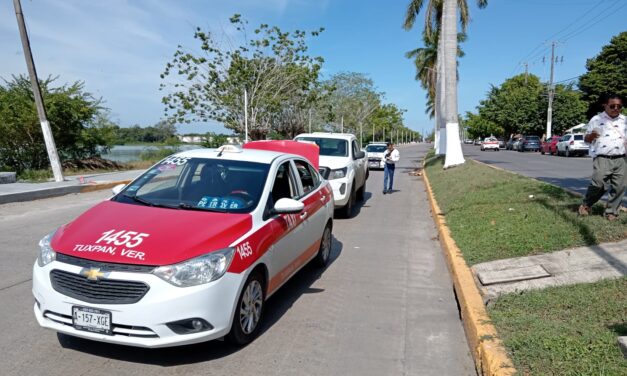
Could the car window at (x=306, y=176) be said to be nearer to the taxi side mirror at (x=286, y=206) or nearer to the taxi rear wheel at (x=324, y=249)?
the taxi rear wheel at (x=324, y=249)

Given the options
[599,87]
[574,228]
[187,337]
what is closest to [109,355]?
[187,337]

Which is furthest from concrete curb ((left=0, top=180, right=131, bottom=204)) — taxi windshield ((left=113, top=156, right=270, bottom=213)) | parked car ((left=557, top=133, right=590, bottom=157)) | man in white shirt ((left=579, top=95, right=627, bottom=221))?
parked car ((left=557, top=133, right=590, bottom=157))

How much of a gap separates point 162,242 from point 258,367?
3.94ft

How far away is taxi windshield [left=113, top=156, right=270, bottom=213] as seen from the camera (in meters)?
4.54

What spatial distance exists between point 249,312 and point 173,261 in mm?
917

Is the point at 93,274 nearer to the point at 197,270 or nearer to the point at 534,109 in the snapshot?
the point at 197,270

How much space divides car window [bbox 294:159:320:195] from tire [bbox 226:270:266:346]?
181 cm

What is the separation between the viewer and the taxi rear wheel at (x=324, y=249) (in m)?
6.39

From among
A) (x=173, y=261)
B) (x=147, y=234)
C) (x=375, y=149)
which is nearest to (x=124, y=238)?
(x=147, y=234)

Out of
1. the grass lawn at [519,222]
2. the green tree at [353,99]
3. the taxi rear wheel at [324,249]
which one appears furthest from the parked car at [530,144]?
the taxi rear wheel at [324,249]

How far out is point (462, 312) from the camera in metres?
4.88

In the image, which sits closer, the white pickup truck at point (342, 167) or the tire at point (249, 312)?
the tire at point (249, 312)

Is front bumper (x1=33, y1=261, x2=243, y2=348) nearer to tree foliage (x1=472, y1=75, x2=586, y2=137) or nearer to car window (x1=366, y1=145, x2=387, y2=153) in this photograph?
car window (x1=366, y1=145, x2=387, y2=153)

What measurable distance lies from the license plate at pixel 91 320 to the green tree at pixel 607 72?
5887 centimetres
